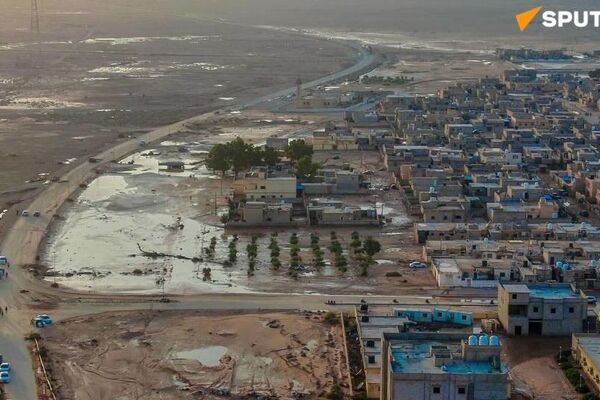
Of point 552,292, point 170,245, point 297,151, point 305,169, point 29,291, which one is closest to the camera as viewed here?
point 552,292

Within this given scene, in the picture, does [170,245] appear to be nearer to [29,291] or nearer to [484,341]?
[29,291]

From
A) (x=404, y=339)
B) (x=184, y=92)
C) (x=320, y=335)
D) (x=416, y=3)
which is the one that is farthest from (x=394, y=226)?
(x=416, y=3)

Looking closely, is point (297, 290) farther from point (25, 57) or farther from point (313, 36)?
point (313, 36)

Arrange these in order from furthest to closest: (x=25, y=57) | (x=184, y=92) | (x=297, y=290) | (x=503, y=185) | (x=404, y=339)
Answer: (x=25, y=57)
(x=184, y=92)
(x=503, y=185)
(x=297, y=290)
(x=404, y=339)

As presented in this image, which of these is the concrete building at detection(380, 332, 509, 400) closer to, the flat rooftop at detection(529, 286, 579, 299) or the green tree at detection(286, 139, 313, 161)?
the flat rooftop at detection(529, 286, 579, 299)

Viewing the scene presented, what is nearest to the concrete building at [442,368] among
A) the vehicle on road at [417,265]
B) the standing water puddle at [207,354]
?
the standing water puddle at [207,354]

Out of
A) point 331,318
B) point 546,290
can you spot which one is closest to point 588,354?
point 546,290
